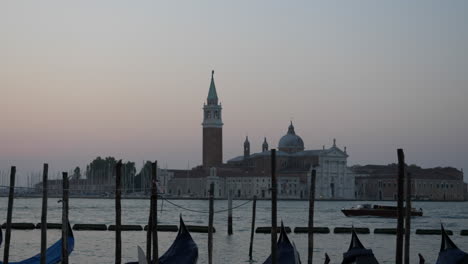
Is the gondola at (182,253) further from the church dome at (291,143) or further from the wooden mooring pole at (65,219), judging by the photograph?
the church dome at (291,143)

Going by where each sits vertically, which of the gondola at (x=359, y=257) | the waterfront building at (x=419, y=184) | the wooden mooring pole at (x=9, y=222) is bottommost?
the gondola at (x=359, y=257)

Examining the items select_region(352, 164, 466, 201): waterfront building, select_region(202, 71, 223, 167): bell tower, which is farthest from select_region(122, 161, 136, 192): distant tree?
select_region(352, 164, 466, 201): waterfront building

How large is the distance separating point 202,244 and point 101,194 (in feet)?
299

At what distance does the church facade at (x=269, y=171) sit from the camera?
324 ft

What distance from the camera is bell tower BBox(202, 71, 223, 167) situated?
99.6 m

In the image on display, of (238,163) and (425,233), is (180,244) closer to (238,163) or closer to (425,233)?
(425,233)

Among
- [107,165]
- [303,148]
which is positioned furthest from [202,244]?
[107,165]

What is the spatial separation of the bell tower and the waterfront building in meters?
18.8

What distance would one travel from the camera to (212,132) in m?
99.5

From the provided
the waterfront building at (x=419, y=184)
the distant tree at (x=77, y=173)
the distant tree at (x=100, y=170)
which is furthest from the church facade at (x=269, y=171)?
the distant tree at (x=77, y=173)

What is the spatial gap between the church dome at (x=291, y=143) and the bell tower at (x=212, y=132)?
8.77 meters

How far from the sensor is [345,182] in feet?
333

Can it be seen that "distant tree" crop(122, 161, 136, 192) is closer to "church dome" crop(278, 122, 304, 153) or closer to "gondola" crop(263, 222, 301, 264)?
"church dome" crop(278, 122, 304, 153)

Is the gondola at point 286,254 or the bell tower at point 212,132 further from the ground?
the bell tower at point 212,132
